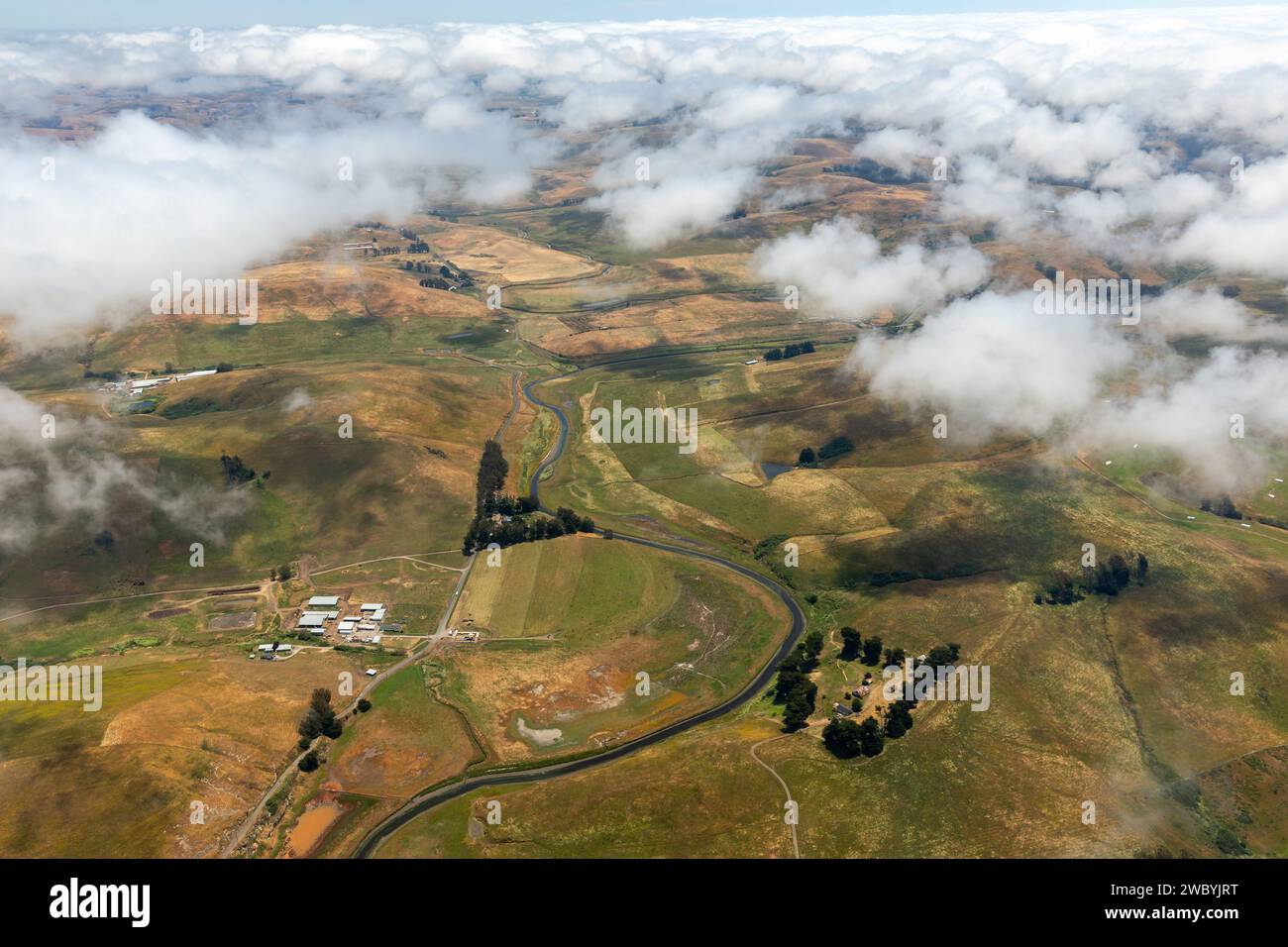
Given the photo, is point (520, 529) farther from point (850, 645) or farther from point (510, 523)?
point (850, 645)

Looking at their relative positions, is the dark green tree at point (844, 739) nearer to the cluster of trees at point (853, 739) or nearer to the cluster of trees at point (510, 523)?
the cluster of trees at point (853, 739)

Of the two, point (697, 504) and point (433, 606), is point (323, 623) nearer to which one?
point (433, 606)

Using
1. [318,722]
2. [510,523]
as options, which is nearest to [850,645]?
[510,523]

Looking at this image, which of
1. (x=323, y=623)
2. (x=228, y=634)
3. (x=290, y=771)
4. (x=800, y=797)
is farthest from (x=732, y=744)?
(x=228, y=634)

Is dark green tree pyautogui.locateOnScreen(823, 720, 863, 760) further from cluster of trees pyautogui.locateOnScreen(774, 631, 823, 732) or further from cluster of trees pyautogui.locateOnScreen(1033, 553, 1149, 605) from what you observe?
cluster of trees pyautogui.locateOnScreen(1033, 553, 1149, 605)

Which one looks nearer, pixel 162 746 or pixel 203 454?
pixel 162 746

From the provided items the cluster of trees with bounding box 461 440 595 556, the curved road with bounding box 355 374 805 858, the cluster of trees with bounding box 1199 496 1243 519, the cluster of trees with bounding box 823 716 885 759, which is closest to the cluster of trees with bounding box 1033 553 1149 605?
the cluster of trees with bounding box 1199 496 1243 519
